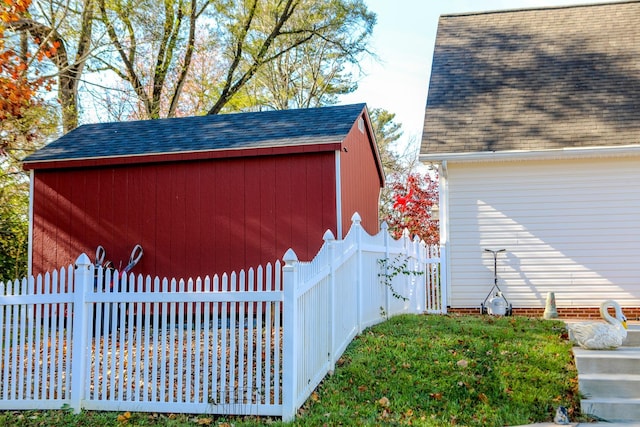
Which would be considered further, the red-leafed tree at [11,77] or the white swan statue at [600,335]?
the red-leafed tree at [11,77]

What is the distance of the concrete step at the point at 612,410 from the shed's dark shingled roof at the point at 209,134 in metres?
5.08

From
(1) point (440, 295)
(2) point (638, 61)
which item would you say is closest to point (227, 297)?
(1) point (440, 295)

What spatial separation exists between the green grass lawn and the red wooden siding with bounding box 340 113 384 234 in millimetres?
3203

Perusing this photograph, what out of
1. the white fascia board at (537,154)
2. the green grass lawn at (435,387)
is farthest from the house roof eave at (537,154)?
the green grass lawn at (435,387)

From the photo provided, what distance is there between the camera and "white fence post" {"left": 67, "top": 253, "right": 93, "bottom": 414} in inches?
205

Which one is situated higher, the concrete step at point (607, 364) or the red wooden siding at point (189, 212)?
the red wooden siding at point (189, 212)

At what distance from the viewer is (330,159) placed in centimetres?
883

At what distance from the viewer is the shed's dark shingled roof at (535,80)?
31.2 ft

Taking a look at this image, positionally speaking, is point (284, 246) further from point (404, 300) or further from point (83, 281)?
point (83, 281)

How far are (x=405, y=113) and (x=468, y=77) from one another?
15.4m

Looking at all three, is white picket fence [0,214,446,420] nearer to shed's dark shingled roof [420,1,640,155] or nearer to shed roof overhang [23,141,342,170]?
shed roof overhang [23,141,342,170]

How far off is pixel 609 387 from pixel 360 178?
6.25 m

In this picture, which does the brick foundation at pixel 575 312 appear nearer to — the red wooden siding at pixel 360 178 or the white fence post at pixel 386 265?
the white fence post at pixel 386 265

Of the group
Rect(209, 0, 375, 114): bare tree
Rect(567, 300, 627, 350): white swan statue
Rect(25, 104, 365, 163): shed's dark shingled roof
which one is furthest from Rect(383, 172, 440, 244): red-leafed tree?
Rect(567, 300, 627, 350): white swan statue
